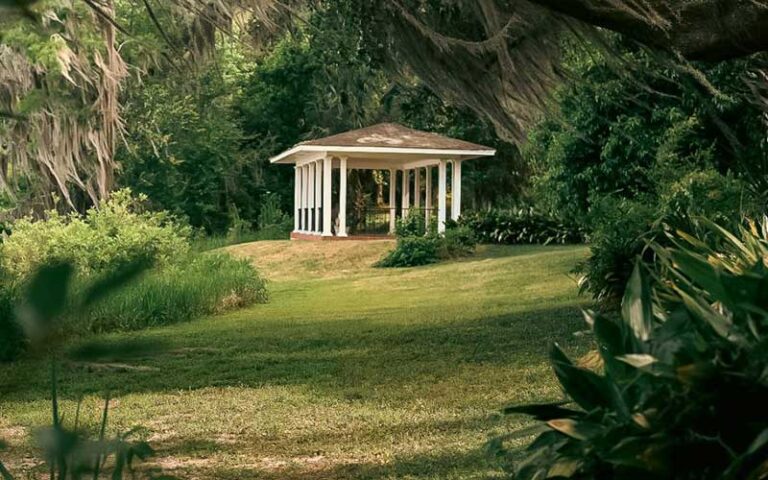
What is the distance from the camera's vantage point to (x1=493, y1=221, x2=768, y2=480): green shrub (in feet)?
8.75

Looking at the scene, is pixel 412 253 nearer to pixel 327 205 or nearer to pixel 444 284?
pixel 444 284

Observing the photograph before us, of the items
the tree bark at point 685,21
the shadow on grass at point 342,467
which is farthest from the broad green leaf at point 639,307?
the tree bark at point 685,21

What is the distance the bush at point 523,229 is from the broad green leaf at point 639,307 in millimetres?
23204

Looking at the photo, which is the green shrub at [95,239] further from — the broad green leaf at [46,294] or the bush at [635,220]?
the broad green leaf at [46,294]

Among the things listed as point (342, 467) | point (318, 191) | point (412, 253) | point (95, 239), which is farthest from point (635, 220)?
point (318, 191)

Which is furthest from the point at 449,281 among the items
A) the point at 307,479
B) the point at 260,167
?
the point at 260,167

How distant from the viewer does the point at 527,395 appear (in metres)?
8.95

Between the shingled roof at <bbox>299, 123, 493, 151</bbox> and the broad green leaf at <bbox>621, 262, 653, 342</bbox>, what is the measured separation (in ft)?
88.4

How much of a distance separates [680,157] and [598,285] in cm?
388

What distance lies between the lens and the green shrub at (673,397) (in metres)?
2.67

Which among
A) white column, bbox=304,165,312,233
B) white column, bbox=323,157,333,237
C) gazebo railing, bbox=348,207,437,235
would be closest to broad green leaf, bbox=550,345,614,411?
gazebo railing, bbox=348,207,437,235

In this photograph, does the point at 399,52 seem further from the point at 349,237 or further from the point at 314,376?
the point at 349,237

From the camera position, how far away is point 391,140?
100ft

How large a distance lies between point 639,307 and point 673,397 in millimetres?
539
